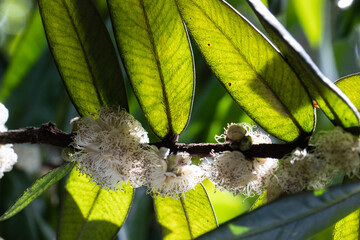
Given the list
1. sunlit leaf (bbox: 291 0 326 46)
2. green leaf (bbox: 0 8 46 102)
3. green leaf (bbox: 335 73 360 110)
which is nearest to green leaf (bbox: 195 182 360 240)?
green leaf (bbox: 335 73 360 110)

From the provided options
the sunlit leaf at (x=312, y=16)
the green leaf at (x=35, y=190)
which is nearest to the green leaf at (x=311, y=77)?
the green leaf at (x=35, y=190)

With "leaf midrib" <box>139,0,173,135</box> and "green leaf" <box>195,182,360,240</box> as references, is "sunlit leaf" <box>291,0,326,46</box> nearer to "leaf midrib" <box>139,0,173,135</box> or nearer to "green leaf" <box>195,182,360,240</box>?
"leaf midrib" <box>139,0,173,135</box>

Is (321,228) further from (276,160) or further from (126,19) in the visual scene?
(126,19)

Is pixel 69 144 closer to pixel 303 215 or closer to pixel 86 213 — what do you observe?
pixel 86 213

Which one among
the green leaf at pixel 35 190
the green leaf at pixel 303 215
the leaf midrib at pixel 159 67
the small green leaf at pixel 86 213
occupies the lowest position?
the small green leaf at pixel 86 213

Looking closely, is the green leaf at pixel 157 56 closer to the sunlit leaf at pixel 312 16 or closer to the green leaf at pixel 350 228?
the green leaf at pixel 350 228
